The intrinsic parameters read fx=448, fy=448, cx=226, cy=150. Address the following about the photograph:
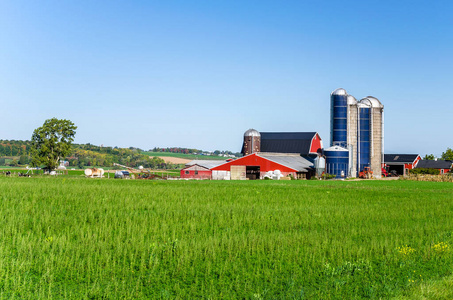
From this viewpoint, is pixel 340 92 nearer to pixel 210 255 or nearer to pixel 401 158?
pixel 401 158

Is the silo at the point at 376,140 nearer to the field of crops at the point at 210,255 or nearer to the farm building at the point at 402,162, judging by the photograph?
the farm building at the point at 402,162

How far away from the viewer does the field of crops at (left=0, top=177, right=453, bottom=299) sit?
844cm

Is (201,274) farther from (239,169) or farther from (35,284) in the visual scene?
(239,169)

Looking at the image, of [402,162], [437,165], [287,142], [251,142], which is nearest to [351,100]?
[287,142]

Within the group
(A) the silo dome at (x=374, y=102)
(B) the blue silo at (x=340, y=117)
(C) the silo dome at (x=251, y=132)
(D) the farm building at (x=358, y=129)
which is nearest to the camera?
(B) the blue silo at (x=340, y=117)

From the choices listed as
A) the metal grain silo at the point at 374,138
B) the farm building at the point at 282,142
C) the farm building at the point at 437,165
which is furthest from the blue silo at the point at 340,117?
the farm building at the point at 437,165

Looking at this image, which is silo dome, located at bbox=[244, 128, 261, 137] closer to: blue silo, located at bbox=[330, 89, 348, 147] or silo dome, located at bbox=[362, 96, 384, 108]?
blue silo, located at bbox=[330, 89, 348, 147]

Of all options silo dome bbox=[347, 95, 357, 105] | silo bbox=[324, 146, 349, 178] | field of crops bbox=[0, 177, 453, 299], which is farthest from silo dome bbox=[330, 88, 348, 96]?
field of crops bbox=[0, 177, 453, 299]

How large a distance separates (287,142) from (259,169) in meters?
23.6

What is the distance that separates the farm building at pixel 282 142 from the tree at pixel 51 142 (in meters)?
36.9

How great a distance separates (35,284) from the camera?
326 inches

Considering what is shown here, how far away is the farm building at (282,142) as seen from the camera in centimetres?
9288

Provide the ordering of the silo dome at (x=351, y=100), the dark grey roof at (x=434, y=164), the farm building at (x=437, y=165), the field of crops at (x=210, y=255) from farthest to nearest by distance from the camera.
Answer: the dark grey roof at (x=434, y=164)
the farm building at (x=437, y=165)
the silo dome at (x=351, y=100)
the field of crops at (x=210, y=255)

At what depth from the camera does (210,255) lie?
1041 centimetres
